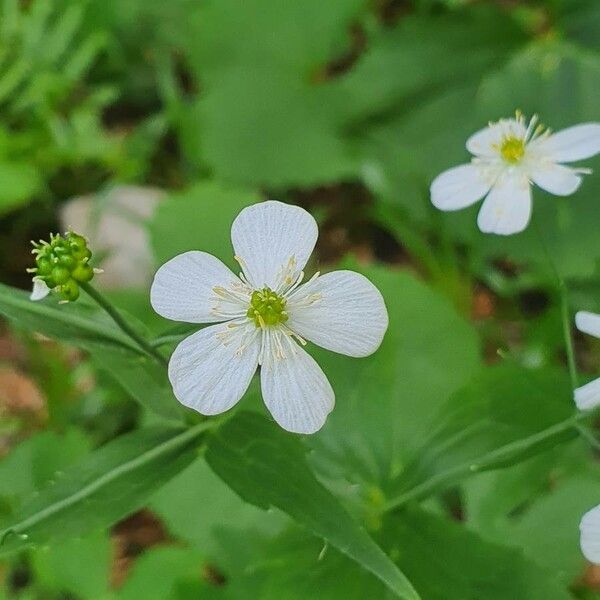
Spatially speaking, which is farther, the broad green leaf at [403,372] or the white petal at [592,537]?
the broad green leaf at [403,372]

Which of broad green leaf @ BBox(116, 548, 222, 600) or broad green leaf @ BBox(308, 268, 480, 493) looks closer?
broad green leaf @ BBox(308, 268, 480, 493)

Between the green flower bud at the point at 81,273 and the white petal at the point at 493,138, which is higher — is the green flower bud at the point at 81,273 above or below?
below

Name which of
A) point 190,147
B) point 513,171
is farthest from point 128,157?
point 513,171

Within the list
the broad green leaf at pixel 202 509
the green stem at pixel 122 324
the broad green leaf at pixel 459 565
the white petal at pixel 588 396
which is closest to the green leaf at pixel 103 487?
the green stem at pixel 122 324

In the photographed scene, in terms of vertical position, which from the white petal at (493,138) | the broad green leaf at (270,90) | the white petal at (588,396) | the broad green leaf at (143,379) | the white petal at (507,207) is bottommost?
the broad green leaf at (143,379)

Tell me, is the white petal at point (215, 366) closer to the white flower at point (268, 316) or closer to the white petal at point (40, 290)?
the white flower at point (268, 316)

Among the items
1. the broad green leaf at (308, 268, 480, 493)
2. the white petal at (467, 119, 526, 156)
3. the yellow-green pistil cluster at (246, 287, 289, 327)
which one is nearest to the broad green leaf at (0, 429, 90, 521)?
the broad green leaf at (308, 268, 480, 493)

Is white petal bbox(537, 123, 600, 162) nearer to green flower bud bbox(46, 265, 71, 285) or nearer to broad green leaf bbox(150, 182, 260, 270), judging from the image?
broad green leaf bbox(150, 182, 260, 270)
